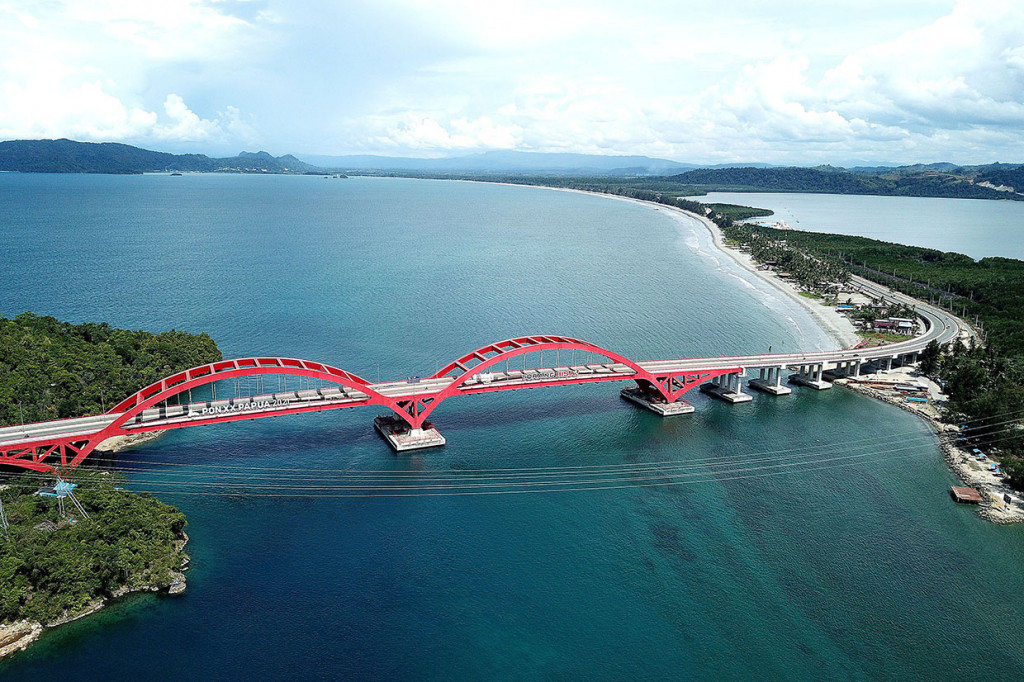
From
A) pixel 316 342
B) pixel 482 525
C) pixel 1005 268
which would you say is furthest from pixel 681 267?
pixel 482 525

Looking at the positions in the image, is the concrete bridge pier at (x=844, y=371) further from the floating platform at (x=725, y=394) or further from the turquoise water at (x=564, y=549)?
the floating platform at (x=725, y=394)

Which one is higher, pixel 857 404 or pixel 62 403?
pixel 62 403

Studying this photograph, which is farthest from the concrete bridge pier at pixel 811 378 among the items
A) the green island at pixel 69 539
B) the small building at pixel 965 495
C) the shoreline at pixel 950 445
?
the green island at pixel 69 539

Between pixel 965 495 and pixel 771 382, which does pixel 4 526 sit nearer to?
pixel 965 495

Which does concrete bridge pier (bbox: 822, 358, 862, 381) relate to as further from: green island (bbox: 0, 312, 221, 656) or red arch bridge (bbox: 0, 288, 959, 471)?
green island (bbox: 0, 312, 221, 656)

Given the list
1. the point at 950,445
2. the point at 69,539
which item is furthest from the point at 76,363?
the point at 950,445

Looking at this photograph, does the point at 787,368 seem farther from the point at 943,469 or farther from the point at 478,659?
the point at 478,659

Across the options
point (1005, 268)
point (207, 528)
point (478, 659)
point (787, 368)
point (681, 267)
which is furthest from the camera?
point (681, 267)
